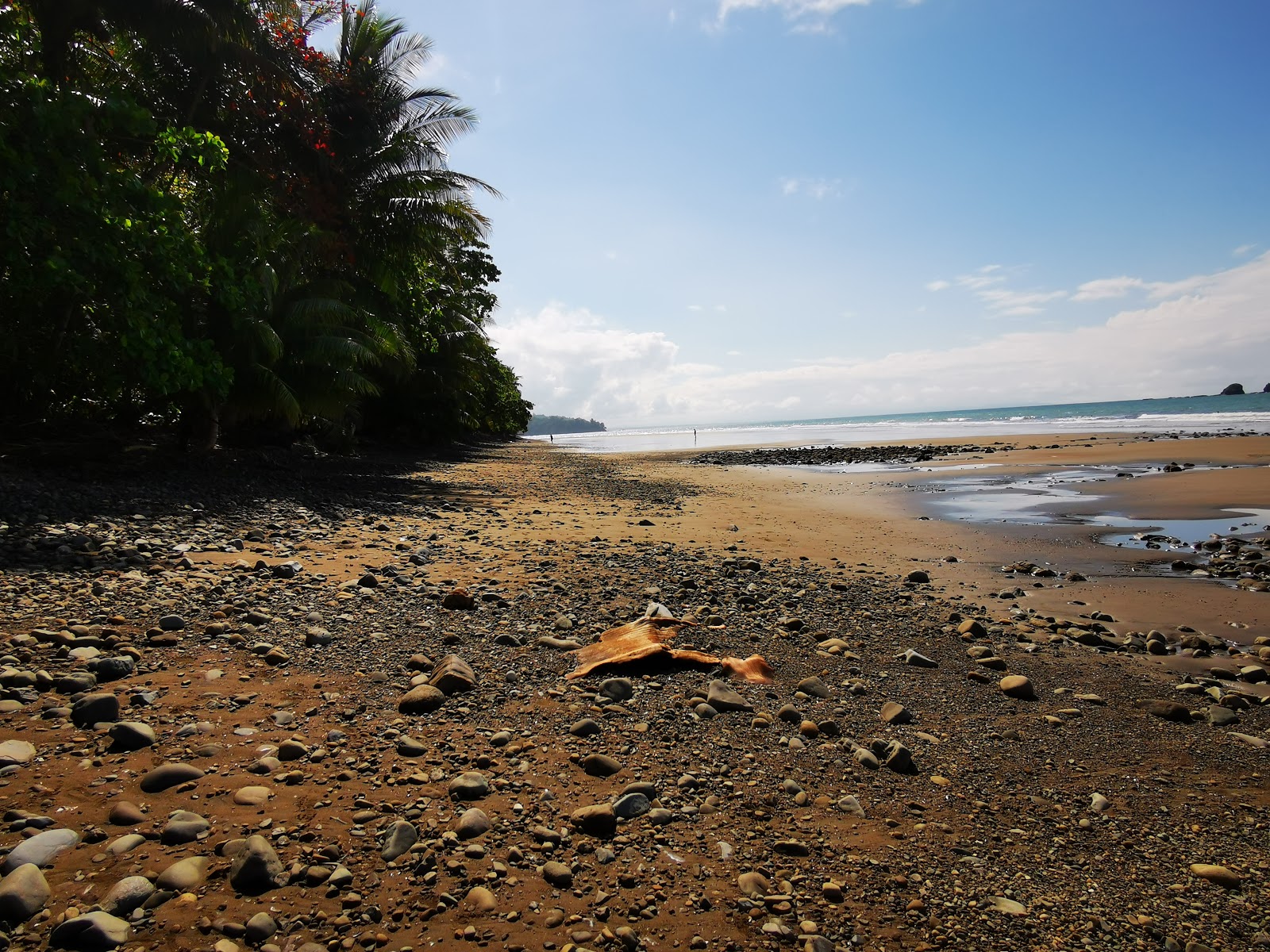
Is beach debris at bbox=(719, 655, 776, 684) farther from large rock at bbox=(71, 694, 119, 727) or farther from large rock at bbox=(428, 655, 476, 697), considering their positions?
Answer: large rock at bbox=(71, 694, 119, 727)

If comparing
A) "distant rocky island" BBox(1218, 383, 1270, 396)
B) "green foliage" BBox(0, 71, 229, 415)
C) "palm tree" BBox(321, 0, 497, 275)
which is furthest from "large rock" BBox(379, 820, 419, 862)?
"distant rocky island" BBox(1218, 383, 1270, 396)

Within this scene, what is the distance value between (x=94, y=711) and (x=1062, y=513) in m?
14.5

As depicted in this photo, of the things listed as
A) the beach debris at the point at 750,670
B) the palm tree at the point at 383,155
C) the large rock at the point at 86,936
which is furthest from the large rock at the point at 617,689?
the palm tree at the point at 383,155

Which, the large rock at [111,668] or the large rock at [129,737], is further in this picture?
the large rock at [111,668]

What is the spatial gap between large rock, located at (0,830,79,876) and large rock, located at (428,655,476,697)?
1767mm

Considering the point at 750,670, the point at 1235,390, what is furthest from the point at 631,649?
the point at 1235,390

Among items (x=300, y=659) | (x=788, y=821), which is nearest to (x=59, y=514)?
(x=300, y=659)

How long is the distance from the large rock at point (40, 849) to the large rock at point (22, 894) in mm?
61

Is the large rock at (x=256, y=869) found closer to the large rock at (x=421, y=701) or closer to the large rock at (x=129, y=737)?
the large rock at (x=129, y=737)

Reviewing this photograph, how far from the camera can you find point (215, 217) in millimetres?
12531

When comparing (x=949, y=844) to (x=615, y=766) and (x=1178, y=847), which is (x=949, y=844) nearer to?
(x=1178, y=847)

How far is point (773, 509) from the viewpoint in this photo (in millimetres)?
14164

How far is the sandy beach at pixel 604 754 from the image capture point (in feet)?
7.35

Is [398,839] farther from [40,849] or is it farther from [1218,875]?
[1218,875]
